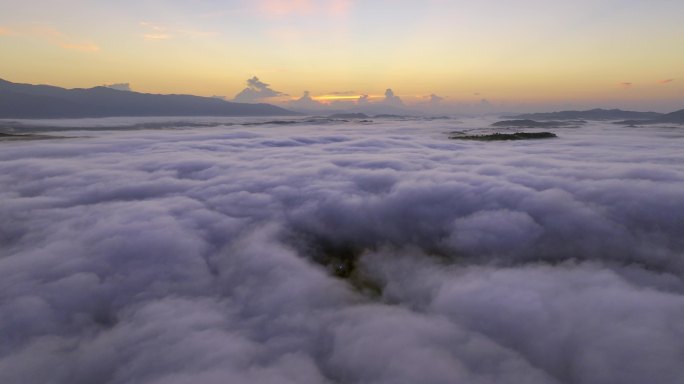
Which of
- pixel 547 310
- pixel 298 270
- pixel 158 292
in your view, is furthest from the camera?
pixel 298 270

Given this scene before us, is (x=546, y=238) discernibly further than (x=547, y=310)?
Yes

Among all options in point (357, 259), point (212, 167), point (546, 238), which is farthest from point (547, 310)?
point (212, 167)

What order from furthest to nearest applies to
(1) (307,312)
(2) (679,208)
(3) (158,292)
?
(2) (679,208), (3) (158,292), (1) (307,312)

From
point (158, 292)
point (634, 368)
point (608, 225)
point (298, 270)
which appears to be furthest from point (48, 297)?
point (608, 225)

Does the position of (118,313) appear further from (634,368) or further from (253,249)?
(634,368)

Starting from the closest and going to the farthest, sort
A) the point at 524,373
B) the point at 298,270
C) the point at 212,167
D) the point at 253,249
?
the point at 524,373 < the point at 298,270 < the point at 253,249 < the point at 212,167

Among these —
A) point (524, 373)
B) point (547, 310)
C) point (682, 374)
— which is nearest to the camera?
point (682, 374)

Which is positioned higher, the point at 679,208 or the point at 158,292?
the point at 679,208

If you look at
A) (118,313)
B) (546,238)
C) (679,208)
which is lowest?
(118,313)

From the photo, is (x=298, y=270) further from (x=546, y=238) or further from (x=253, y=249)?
(x=546, y=238)
